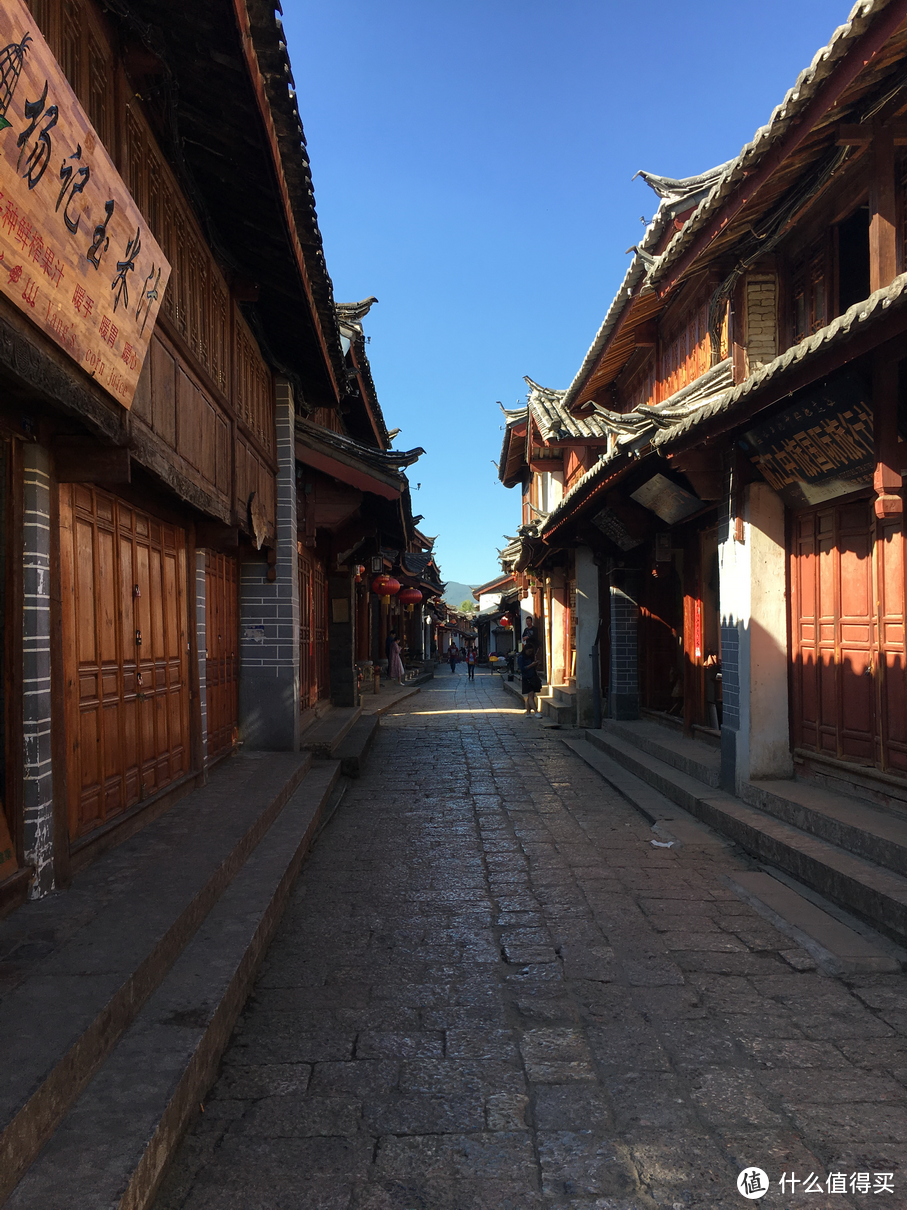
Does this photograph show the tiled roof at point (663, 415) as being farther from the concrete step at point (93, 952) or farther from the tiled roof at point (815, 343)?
the concrete step at point (93, 952)

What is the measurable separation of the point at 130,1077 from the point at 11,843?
1.45 meters

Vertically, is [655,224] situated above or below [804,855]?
above

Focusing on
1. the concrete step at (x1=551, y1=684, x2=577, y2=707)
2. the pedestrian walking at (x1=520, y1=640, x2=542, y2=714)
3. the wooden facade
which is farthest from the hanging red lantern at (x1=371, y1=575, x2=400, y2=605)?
the wooden facade

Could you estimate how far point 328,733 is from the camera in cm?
1072

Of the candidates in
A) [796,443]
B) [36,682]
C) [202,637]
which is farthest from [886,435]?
[202,637]

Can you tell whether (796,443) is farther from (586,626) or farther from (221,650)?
(586,626)

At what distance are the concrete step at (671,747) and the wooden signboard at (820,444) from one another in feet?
9.22

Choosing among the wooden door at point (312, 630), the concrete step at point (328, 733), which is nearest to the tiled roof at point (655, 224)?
the wooden door at point (312, 630)

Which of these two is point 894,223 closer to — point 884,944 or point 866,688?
point 866,688

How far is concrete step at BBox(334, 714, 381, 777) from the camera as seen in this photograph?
33.3 feet

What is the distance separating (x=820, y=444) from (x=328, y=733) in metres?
6.71

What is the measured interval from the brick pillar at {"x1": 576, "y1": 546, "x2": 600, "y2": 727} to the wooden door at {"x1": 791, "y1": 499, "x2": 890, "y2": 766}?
759cm

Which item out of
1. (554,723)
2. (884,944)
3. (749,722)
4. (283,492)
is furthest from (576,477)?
(884,944)

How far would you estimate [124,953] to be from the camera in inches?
135
